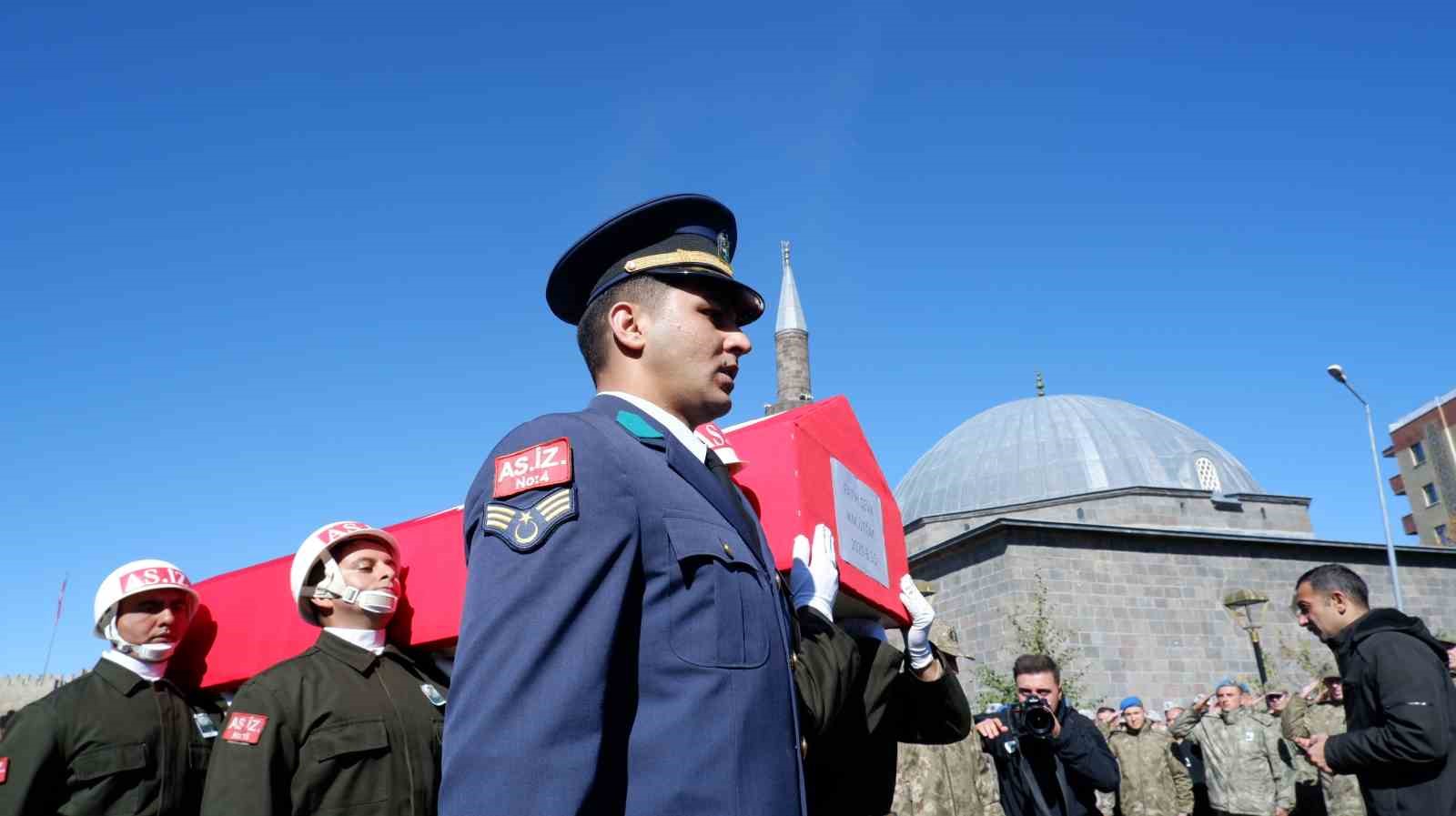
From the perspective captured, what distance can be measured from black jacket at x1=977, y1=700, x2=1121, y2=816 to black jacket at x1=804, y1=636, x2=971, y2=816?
3.08m

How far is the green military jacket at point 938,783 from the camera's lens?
7.05m

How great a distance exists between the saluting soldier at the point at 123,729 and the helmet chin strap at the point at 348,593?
931mm

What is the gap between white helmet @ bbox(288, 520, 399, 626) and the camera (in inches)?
144

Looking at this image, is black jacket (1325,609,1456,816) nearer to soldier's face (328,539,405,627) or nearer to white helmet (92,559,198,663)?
soldier's face (328,539,405,627)

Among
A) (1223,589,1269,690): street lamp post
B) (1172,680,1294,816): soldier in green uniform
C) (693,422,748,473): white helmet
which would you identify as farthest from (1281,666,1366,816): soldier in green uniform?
(1223,589,1269,690): street lamp post

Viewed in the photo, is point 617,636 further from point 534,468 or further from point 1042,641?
point 1042,641

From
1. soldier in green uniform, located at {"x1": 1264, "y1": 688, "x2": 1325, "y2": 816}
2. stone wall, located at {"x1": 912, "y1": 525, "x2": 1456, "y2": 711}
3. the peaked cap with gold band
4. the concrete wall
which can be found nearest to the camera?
the peaked cap with gold band

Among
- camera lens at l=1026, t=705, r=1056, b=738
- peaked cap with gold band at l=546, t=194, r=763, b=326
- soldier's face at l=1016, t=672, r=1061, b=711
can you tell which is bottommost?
camera lens at l=1026, t=705, r=1056, b=738

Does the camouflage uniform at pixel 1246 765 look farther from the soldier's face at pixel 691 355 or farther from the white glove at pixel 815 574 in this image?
the soldier's face at pixel 691 355

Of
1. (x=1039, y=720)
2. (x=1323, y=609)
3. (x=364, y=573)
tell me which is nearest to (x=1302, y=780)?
(x=1039, y=720)

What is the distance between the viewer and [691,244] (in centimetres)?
240

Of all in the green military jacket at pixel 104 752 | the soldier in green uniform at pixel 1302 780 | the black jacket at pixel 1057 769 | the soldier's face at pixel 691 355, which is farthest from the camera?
the soldier in green uniform at pixel 1302 780

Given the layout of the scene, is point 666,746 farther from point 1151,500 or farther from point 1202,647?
point 1151,500

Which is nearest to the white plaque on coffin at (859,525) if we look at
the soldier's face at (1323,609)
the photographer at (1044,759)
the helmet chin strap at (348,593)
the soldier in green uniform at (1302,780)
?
the helmet chin strap at (348,593)
